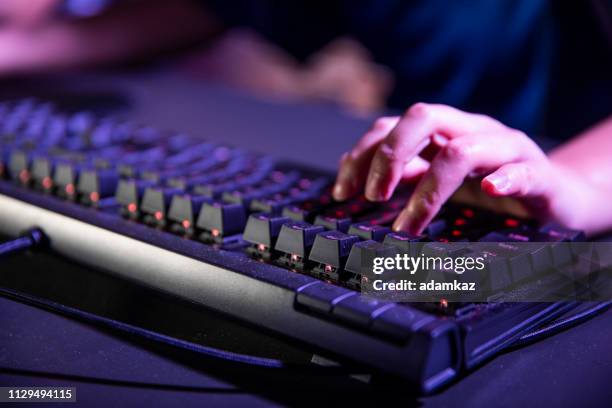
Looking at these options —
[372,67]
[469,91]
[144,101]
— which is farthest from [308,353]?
[372,67]

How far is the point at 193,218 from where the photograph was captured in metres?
0.50

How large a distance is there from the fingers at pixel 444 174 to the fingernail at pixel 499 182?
0.9 inches

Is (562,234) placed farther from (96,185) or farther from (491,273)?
(96,185)

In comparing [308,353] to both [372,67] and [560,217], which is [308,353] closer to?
[560,217]

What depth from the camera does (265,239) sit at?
46 centimetres

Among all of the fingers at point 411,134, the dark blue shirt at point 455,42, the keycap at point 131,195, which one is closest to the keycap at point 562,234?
the fingers at point 411,134

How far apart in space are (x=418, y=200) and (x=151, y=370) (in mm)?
238

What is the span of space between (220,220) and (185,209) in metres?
0.04

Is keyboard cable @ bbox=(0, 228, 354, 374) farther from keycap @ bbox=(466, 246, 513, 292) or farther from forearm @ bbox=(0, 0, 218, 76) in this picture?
forearm @ bbox=(0, 0, 218, 76)

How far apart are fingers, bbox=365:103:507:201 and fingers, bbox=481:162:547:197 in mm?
49

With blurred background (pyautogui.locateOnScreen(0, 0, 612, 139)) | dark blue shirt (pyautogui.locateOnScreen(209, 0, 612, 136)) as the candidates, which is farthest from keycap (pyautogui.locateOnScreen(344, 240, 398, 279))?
dark blue shirt (pyautogui.locateOnScreen(209, 0, 612, 136))

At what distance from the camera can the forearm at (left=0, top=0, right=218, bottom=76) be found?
1.18 meters

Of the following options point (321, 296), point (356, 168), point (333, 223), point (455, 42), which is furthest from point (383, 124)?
point (455, 42)

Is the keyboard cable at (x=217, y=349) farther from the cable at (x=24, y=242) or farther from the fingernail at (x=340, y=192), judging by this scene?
the fingernail at (x=340, y=192)
